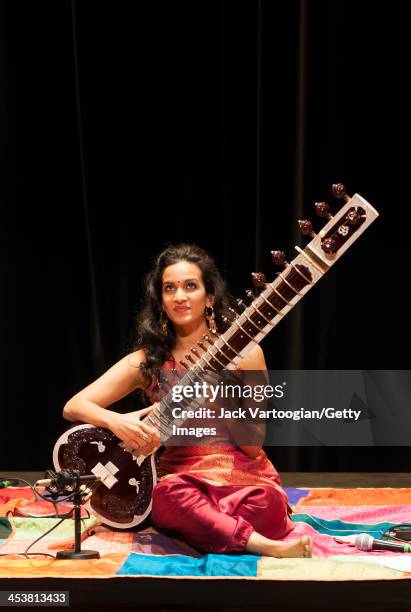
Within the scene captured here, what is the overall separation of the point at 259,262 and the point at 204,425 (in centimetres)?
146

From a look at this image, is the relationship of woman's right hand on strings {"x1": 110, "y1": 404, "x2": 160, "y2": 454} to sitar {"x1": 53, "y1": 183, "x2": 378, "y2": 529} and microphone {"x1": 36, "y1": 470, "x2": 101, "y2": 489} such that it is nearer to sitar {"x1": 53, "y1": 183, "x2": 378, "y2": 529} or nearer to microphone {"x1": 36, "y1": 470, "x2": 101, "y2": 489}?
sitar {"x1": 53, "y1": 183, "x2": 378, "y2": 529}

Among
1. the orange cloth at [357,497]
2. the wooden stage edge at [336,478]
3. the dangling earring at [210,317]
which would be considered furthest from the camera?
the wooden stage edge at [336,478]

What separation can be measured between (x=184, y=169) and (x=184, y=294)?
151 cm

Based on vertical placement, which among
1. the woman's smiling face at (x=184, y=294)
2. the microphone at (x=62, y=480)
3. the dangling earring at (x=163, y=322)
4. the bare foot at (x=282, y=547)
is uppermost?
the woman's smiling face at (x=184, y=294)

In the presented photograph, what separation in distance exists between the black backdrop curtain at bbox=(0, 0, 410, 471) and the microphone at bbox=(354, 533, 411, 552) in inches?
60.2

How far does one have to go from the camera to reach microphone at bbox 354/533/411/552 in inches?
116

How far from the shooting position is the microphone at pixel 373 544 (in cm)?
294

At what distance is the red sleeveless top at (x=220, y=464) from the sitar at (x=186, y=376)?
7 cm

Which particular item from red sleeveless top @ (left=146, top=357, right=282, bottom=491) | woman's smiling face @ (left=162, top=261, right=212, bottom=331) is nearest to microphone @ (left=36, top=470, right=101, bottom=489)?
red sleeveless top @ (left=146, top=357, right=282, bottom=491)

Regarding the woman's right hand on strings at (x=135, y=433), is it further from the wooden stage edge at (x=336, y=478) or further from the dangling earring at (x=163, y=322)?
the wooden stage edge at (x=336, y=478)

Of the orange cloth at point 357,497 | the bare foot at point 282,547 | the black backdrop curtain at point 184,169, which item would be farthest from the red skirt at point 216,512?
the black backdrop curtain at point 184,169

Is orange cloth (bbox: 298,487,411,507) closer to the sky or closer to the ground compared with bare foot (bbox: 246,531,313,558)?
closer to the ground

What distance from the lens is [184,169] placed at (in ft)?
15.0

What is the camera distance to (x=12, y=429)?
4.69 m
